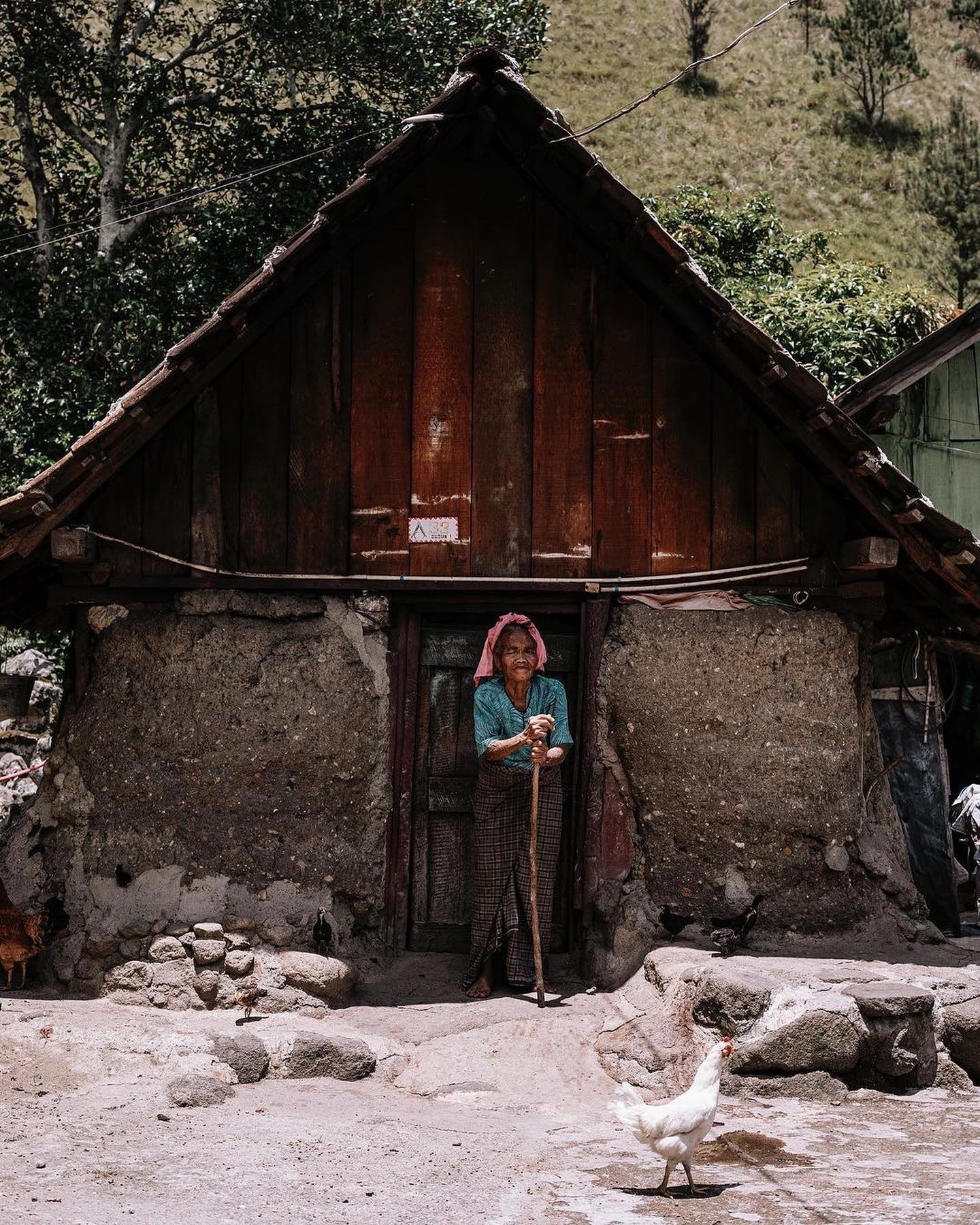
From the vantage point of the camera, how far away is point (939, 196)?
130 ft

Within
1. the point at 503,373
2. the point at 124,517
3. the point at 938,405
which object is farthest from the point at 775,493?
the point at 938,405

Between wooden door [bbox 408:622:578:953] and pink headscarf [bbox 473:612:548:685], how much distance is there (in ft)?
1.35

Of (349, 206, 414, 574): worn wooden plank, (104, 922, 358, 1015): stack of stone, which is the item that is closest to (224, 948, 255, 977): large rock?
(104, 922, 358, 1015): stack of stone

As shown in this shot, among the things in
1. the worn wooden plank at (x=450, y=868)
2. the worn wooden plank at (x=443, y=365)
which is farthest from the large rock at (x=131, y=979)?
the worn wooden plank at (x=443, y=365)

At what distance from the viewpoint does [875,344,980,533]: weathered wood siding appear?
1246 cm

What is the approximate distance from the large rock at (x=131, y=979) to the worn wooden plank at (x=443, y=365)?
2.57 m

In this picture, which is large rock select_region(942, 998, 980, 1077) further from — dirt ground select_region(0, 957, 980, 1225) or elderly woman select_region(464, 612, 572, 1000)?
elderly woman select_region(464, 612, 572, 1000)

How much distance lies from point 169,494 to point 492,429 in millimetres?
1817

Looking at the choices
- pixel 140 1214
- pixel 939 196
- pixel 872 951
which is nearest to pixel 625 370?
pixel 872 951

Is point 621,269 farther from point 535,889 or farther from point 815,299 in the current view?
point 815,299

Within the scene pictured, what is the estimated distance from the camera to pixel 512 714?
24.2ft

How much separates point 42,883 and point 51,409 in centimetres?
875

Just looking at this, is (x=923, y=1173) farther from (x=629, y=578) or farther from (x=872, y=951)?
(x=629, y=578)

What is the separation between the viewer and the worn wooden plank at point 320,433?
7559 mm
